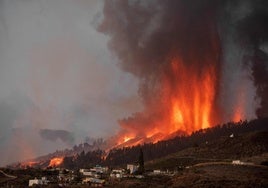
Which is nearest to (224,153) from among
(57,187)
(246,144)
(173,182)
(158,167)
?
(246,144)

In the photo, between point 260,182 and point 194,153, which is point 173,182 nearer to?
point 260,182

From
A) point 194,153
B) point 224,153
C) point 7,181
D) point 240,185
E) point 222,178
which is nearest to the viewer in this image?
point 240,185

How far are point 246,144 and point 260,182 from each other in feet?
258

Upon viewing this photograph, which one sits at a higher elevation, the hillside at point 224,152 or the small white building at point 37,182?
the hillside at point 224,152

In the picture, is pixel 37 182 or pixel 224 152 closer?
pixel 37 182

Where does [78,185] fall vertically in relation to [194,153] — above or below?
below

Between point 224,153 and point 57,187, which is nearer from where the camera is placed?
point 57,187

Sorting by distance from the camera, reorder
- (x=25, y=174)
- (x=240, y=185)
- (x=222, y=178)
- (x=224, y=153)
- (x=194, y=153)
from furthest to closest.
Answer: (x=194, y=153), (x=224, y=153), (x=25, y=174), (x=222, y=178), (x=240, y=185)

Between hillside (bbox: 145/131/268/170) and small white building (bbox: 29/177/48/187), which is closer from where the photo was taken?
small white building (bbox: 29/177/48/187)

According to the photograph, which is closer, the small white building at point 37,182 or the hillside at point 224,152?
the small white building at point 37,182

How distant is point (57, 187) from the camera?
122 m

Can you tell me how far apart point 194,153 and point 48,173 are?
2482 inches

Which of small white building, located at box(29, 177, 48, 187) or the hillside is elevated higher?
the hillside

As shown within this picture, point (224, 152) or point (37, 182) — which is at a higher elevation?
point (224, 152)
